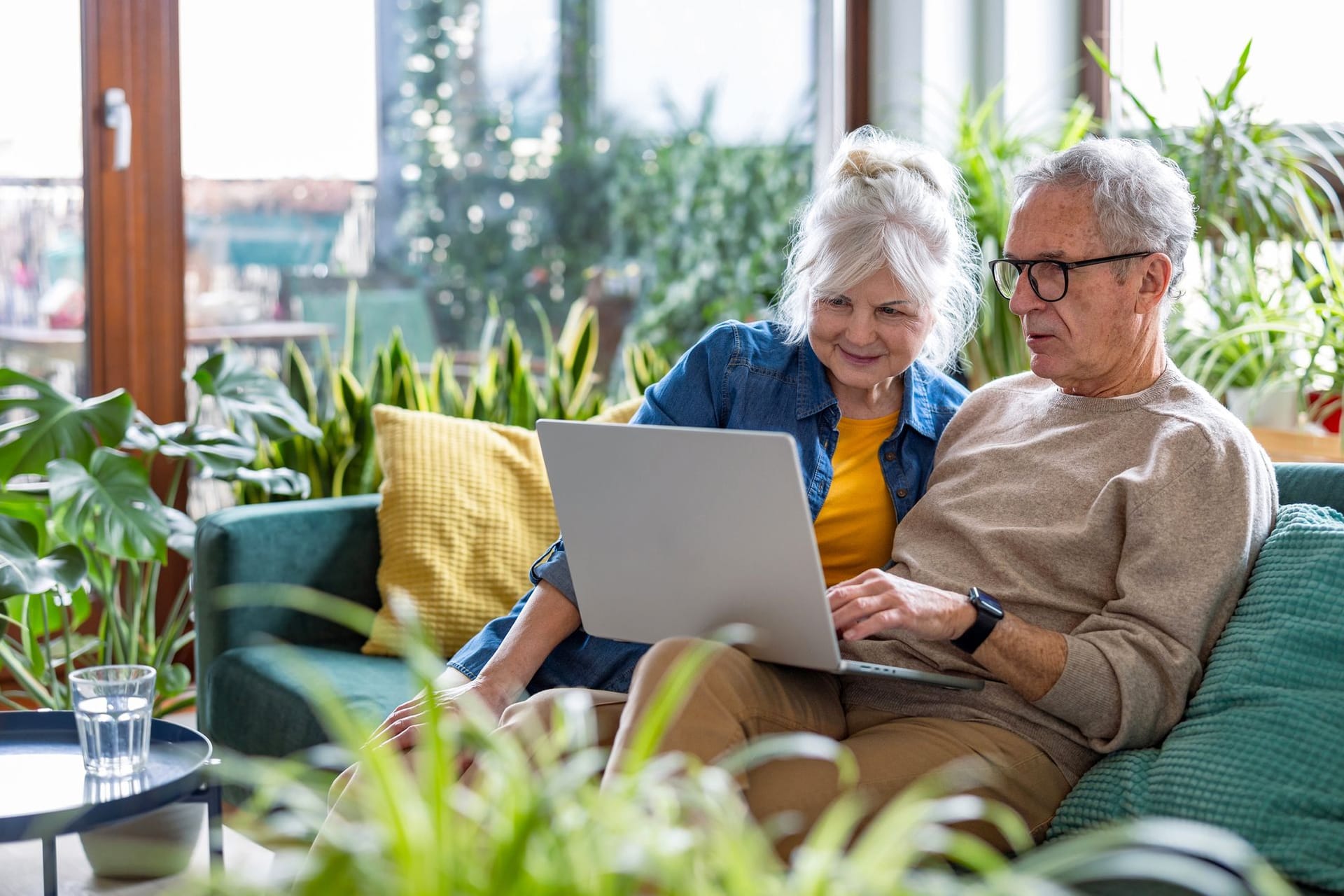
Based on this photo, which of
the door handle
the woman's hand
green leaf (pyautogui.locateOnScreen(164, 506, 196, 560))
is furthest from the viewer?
the door handle

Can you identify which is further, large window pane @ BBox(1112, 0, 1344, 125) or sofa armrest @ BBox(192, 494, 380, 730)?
large window pane @ BBox(1112, 0, 1344, 125)

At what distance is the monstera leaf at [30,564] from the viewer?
2248 millimetres

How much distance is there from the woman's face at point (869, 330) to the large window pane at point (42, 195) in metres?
2.08

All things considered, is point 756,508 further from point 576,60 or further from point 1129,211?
point 576,60

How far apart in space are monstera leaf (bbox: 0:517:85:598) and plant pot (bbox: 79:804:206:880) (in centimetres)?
43

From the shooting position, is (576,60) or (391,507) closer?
(391,507)

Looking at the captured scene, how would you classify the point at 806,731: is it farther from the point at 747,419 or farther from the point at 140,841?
the point at 140,841

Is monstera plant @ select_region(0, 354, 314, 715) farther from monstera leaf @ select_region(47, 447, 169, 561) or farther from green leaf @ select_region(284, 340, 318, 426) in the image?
green leaf @ select_region(284, 340, 318, 426)

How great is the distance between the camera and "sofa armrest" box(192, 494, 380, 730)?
8.07 ft

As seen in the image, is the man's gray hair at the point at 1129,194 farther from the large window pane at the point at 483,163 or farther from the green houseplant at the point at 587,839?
the large window pane at the point at 483,163

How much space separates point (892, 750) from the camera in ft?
5.21

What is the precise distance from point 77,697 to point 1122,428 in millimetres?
1426

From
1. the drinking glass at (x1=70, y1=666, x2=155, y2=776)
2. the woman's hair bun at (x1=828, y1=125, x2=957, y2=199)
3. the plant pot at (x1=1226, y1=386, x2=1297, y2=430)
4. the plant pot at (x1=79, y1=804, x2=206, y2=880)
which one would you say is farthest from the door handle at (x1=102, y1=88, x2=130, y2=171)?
the plant pot at (x1=1226, y1=386, x2=1297, y2=430)

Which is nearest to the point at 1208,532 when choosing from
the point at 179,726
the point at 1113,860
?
the point at 1113,860
